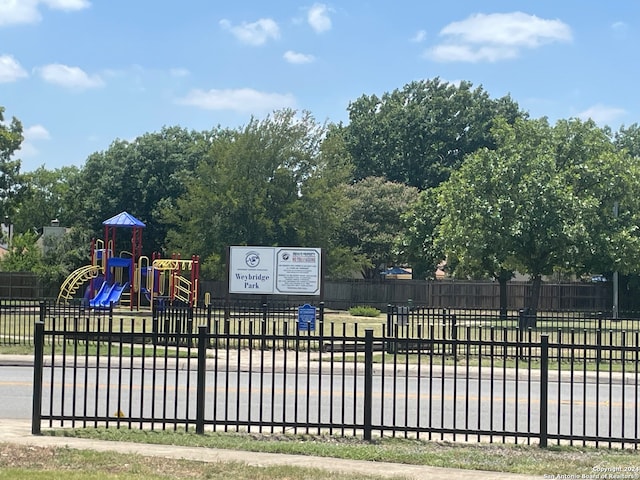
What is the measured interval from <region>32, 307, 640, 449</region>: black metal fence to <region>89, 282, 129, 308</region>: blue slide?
54.1 ft

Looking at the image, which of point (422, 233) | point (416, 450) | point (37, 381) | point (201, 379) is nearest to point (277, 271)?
point (422, 233)

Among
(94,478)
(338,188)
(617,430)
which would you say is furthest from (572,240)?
(94,478)

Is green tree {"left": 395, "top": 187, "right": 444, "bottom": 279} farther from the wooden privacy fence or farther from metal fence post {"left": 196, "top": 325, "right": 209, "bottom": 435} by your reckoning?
metal fence post {"left": 196, "top": 325, "right": 209, "bottom": 435}

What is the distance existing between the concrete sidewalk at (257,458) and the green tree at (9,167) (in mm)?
43542

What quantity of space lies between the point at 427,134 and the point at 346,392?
57.2m

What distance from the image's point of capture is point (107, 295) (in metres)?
40.8

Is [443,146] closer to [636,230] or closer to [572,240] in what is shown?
[636,230]

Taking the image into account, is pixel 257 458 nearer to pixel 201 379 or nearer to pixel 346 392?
pixel 201 379

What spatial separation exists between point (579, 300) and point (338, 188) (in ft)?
51.8

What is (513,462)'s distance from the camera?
352 inches

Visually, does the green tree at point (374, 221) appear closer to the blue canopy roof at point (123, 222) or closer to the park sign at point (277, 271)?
the blue canopy roof at point (123, 222)

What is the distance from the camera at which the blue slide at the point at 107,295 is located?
131 feet

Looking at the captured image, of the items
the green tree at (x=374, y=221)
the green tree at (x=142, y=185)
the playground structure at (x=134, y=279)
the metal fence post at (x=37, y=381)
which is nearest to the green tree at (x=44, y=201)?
the green tree at (x=142, y=185)

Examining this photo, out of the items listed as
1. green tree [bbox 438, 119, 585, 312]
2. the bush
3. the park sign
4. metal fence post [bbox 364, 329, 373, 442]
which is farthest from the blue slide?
metal fence post [bbox 364, 329, 373, 442]
